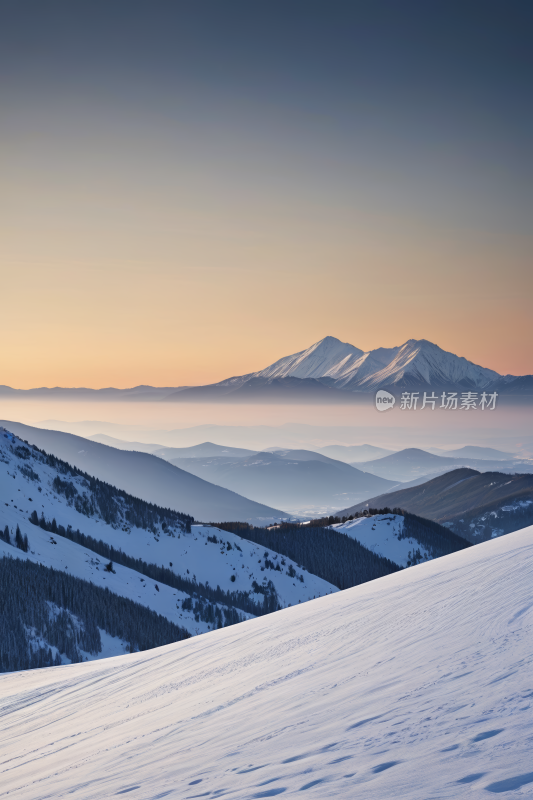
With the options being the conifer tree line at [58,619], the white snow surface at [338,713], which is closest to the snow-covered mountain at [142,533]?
the conifer tree line at [58,619]

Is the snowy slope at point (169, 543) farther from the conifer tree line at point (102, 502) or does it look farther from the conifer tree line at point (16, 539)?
the conifer tree line at point (16, 539)

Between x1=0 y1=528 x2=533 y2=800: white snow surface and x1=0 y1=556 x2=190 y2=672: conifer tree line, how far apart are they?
57.2 meters

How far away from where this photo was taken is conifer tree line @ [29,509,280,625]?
138 meters

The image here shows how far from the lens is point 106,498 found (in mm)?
170625

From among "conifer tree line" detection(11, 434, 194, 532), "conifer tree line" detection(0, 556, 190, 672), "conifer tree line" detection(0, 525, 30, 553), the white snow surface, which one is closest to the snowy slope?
"conifer tree line" detection(11, 434, 194, 532)

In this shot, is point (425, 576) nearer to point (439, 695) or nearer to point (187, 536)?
point (439, 695)

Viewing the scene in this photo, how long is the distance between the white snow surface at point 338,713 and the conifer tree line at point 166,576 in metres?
125

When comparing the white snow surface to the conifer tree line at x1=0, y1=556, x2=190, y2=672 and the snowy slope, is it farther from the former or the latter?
the snowy slope

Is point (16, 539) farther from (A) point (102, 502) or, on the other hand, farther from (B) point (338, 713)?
(B) point (338, 713)

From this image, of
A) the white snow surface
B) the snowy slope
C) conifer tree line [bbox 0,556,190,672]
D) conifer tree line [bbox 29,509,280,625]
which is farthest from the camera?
the snowy slope

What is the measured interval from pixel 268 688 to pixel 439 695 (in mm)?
4266

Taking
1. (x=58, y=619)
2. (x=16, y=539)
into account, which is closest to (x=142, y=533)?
(x=16, y=539)

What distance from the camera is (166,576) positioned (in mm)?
144000

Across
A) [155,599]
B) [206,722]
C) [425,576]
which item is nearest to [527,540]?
[425,576]
